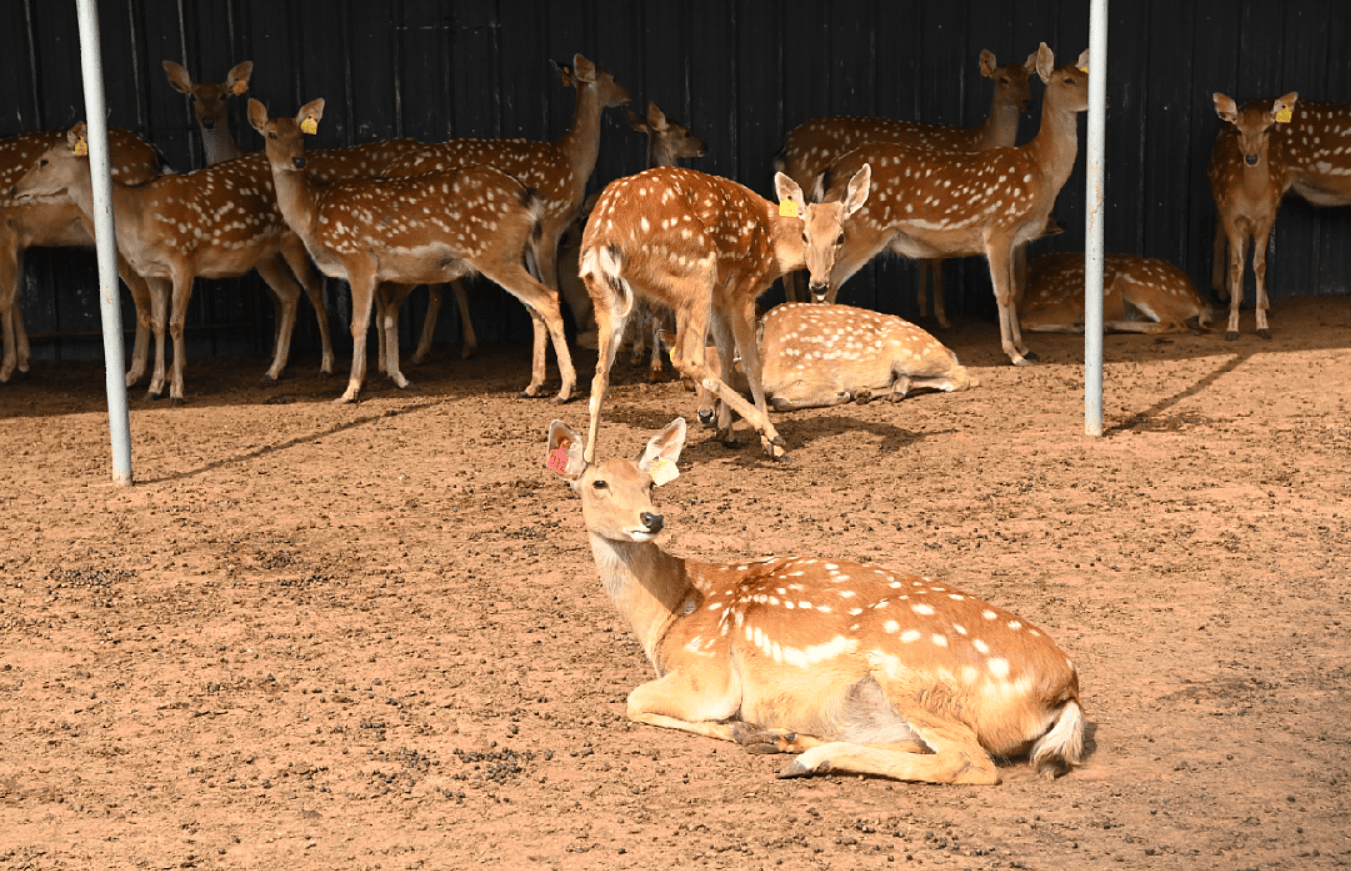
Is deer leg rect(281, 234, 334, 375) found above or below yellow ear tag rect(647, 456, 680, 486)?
below

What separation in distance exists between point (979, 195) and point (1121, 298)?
159cm

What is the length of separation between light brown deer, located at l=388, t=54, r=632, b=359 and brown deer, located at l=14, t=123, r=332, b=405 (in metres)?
1.08

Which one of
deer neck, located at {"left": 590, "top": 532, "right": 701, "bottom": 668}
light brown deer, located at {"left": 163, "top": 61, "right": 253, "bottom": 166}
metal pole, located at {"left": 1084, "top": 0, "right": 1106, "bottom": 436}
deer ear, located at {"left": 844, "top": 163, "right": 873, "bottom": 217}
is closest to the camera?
deer neck, located at {"left": 590, "top": 532, "right": 701, "bottom": 668}

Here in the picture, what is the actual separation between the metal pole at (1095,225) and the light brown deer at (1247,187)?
10.3ft

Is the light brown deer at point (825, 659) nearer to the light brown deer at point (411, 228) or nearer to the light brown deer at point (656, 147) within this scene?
the light brown deer at point (411, 228)

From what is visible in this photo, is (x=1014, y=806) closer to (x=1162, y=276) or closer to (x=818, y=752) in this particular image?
(x=818, y=752)

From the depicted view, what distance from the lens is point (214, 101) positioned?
10.7 m

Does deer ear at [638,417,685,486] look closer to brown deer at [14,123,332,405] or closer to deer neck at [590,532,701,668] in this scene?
deer neck at [590,532,701,668]

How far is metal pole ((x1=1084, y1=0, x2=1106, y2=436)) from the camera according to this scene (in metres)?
7.86

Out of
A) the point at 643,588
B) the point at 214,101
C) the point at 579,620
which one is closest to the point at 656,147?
the point at 214,101

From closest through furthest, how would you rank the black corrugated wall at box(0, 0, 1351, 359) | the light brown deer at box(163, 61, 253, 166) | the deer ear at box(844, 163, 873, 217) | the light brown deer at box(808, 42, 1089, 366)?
the deer ear at box(844, 163, 873, 217), the light brown deer at box(808, 42, 1089, 366), the light brown deer at box(163, 61, 253, 166), the black corrugated wall at box(0, 0, 1351, 359)

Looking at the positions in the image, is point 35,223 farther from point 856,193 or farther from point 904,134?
point 904,134

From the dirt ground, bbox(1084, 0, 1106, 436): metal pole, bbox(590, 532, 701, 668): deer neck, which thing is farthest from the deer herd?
bbox(1084, 0, 1106, 436): metal pole

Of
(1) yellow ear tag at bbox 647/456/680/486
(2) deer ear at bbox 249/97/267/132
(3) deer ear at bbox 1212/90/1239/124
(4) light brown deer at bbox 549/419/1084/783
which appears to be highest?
(2) deer ear at bbox 249/97/267/132
